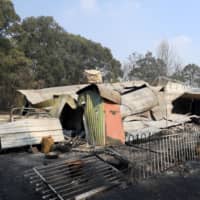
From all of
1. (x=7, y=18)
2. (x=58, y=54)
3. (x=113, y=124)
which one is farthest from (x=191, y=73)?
(x=113, y=124)

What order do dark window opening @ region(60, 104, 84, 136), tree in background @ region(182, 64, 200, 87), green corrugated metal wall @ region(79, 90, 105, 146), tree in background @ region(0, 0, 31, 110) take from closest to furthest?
green corrugated metal wall @ region(79, 90, 105, 146), dark window opening @ region(60, 104, 84, 136), tree in background @ region(0, 0, 31, 110), tree in background @ region(182, 64, 200, 87)

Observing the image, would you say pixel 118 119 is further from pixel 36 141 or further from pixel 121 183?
pixel 121 183

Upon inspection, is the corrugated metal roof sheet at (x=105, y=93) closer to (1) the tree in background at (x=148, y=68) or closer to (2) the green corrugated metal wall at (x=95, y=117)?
(2) the green corrugated metal wall at (x=95, y=117)

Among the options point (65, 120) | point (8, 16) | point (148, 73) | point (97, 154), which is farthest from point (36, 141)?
point (148, 73)

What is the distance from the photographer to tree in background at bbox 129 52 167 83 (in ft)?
138

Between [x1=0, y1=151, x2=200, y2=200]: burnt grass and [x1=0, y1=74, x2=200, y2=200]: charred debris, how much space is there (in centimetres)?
16

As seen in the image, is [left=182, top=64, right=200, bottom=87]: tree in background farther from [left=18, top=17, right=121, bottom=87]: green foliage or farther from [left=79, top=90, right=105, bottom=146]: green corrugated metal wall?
[left=79, top=90, right=105, bottom=146]: green corrugated metal wall

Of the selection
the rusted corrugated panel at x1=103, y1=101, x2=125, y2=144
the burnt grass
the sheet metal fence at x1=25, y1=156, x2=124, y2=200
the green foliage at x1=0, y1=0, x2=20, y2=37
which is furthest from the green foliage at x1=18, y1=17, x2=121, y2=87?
the sheet metal fence at x1=25, y1=156, x2=124, y2=200

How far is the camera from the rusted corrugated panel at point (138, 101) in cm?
1091

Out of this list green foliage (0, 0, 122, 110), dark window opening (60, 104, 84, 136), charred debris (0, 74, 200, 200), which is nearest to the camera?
charred debris (0, 74, 200, 200)

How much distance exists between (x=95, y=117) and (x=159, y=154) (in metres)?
2.63

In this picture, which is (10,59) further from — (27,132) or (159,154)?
(159,154)

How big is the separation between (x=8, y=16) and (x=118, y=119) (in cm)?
1791

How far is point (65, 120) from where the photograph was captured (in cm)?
1061
